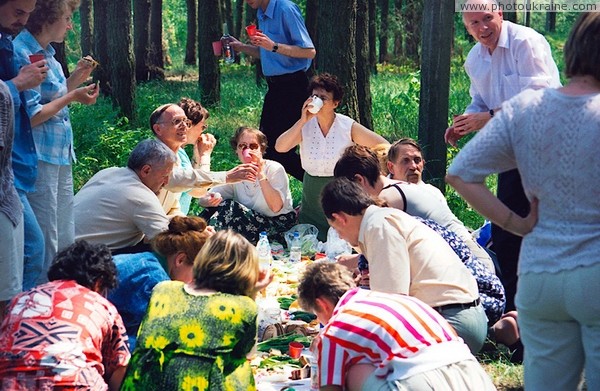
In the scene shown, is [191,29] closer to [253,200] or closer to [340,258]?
[253,200]

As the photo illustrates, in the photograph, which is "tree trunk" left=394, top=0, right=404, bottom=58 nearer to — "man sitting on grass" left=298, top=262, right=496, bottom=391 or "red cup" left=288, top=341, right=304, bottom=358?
"red cup" left=288, top=341, right=304, bottom=358

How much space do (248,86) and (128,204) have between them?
586 inches

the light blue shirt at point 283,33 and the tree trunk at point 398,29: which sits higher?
the light blue shirt at point 283,33

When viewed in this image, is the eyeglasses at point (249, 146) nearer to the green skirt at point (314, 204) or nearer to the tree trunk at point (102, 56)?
the green skirt at point (314, 204)

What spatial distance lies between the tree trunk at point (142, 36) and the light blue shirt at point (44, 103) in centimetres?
1448

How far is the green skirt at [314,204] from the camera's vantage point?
25.1 ft

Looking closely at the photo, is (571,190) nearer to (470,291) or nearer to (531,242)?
(531,242)

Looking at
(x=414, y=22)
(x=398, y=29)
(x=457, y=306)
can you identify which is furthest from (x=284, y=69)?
(x=398, y=29)

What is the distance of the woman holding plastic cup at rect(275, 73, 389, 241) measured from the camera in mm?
7551

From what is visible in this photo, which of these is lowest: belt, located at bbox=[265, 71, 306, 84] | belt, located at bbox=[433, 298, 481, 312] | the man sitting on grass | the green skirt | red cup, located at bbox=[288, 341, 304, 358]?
red cup, located at bbox=[288, 341, 304, 358]

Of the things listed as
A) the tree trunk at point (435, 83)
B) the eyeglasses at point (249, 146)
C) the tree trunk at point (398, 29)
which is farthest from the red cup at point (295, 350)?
the tree trunk at point (398, 29)

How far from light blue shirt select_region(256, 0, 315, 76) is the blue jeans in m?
4.29

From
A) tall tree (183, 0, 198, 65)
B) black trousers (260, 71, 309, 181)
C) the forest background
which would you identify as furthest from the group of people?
tall tree (183, 0, 198, 65)

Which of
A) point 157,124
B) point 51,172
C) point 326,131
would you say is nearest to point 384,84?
point 326,131
